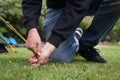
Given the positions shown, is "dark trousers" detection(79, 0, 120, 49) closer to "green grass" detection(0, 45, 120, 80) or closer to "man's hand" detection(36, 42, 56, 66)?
"green grass" detection(0, 45, 120, 80)

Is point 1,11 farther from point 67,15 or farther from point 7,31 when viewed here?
point 67,15

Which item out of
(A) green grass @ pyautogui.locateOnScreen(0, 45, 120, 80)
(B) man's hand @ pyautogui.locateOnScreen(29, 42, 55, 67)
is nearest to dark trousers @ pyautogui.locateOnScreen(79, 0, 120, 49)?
(A) green grass @ pyautogui.locateOnScreen(0, 45, 120, 80)

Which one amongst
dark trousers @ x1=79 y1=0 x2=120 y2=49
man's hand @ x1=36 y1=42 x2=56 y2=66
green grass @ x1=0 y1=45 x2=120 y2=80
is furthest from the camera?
dark trousers @ x1=79 y1=0 x2=120 y2=49

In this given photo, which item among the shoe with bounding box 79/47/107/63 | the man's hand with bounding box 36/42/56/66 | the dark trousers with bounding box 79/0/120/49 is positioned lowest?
the shoe with bounding box 79/47/107/63

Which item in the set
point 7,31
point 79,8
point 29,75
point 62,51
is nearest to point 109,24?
point 62,51

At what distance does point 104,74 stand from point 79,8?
52cm

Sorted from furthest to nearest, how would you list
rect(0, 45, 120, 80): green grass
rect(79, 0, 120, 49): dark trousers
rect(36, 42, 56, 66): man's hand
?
rect(79, 0, 120, 49): dark trousers, rect(36, 42, 56, 66): man's hand, rect(0, 45, 120, 80): green grass

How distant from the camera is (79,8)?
9.72 feet

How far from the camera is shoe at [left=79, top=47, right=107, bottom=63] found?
142 inches

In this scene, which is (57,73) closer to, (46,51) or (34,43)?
(46,51)

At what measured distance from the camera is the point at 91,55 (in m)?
3.67

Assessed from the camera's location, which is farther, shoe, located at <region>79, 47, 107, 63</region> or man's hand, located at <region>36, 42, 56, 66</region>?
shoe, located at <region>79, 47, 107, 63</region>

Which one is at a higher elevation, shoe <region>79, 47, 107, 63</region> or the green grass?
the green grass

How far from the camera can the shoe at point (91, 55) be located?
3611 millimetres
